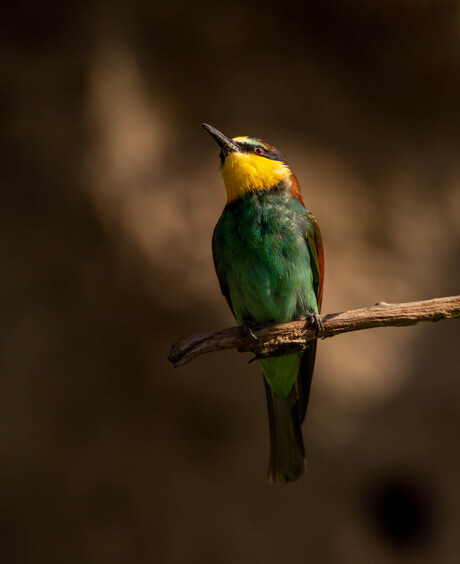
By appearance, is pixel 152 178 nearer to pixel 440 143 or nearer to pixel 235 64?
pixel 235 64

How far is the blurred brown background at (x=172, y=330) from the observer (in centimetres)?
313

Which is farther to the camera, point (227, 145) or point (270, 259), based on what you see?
point (227, 145)

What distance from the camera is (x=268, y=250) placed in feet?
7.16

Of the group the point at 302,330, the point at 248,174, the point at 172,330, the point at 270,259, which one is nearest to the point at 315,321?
the point at 302,330

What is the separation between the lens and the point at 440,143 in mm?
3400

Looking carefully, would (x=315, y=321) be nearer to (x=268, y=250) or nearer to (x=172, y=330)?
(x=268, y=250)

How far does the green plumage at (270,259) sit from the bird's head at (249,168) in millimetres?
29

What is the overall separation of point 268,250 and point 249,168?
30 centimetres

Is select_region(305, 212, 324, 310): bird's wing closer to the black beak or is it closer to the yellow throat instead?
the yellow throat

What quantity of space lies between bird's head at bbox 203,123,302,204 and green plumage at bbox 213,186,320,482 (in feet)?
0.09

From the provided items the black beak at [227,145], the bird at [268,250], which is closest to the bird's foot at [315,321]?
the bird at [268,250]

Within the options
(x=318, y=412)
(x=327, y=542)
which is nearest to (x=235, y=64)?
(x=318, y=412)

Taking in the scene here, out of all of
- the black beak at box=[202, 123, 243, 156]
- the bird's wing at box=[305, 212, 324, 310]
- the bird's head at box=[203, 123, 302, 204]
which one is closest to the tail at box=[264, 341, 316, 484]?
the bird's wing at box=[305, 212, 324, 310]

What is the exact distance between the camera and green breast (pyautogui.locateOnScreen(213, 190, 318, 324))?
7.16ft
